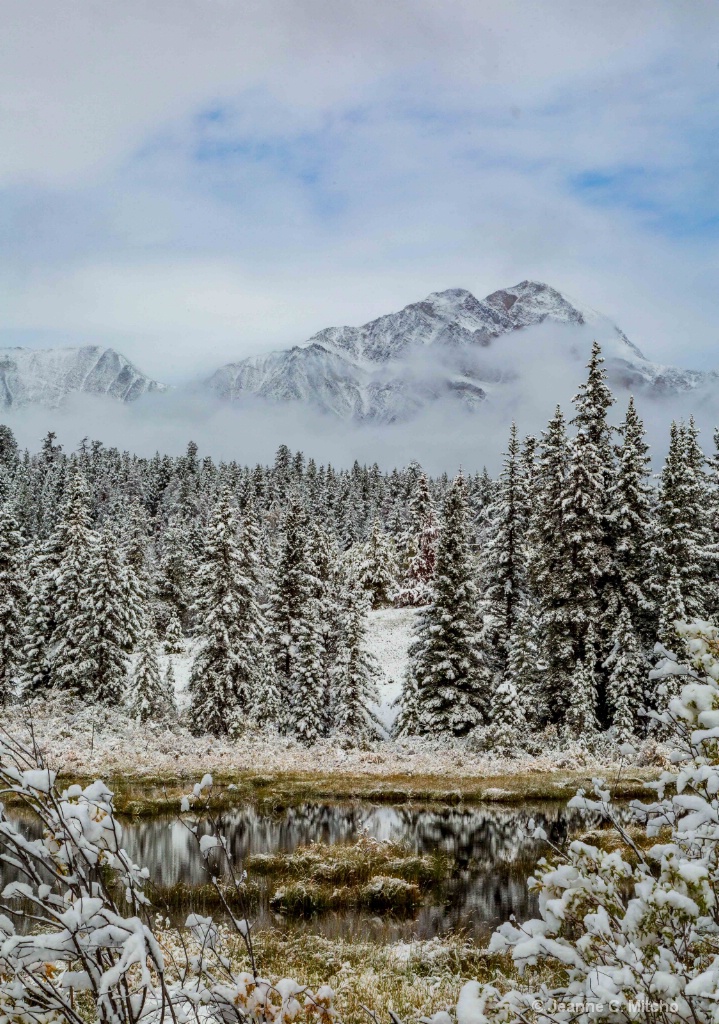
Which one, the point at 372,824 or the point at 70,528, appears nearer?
the point at 372,824

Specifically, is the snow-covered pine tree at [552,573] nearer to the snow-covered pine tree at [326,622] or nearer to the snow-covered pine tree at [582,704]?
the snow-covered pine tree at [582,704]

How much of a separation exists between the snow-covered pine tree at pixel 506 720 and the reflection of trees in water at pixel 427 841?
26.5ft

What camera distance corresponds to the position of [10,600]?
40500mm

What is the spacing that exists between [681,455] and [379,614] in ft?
131

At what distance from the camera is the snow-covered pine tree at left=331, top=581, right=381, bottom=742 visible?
37.8m

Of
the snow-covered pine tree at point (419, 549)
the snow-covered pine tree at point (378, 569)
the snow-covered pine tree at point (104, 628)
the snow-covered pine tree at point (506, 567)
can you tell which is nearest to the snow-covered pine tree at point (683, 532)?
the snow-covered pine tree at point (506, 567)

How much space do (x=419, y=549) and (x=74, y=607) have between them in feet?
126

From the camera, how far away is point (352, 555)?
3211 inches

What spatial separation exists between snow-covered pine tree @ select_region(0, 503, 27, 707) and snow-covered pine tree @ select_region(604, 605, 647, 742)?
31459 mm

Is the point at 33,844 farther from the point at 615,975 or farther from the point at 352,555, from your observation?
the point at 352,555

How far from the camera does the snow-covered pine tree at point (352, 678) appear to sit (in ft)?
124

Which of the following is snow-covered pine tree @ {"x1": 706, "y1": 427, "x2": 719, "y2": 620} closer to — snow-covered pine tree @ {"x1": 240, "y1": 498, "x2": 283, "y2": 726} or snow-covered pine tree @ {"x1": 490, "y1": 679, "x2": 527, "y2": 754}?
snow-covered pine tree @ {"x1": 490, "y1": 679, "x2": 527, "y2": 754}

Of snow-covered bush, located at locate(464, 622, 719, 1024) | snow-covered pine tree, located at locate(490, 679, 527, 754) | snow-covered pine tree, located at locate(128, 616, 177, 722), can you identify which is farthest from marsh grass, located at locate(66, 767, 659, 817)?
snow-covered bush, located at locate(464, 622, 719, 1024)

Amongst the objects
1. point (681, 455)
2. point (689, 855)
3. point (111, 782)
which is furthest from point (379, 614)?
point (689, 855)
